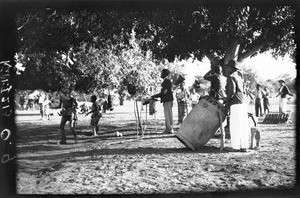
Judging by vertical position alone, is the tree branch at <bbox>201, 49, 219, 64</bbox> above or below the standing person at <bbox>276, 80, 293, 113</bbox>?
above

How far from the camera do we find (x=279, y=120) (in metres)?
13.0

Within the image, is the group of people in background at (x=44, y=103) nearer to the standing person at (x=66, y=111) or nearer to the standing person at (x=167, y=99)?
the standing person at (x=66, y=111)

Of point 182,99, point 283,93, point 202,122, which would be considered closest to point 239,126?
point 202,122

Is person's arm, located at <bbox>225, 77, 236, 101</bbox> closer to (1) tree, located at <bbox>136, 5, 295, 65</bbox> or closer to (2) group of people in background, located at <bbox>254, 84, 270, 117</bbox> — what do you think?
(1) tree, located at <bbox>136, 5, 295, 65</bbox>

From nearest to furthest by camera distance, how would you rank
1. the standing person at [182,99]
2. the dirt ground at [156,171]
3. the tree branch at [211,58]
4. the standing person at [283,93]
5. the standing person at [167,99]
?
the dirt ground at [156,171] < the standing person at [167,99] < the tree branch at [211,58] < the standing person at [182,99] < the standing person at [283,93]

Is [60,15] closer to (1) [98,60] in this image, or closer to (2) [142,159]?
(2) [142,159]

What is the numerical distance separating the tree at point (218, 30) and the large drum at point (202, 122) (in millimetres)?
1829

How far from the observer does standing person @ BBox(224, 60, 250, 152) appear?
287 inches

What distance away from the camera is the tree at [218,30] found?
7.19 metres

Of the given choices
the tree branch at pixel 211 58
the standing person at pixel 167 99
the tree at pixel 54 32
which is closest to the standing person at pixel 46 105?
the tree at pixel 54 32

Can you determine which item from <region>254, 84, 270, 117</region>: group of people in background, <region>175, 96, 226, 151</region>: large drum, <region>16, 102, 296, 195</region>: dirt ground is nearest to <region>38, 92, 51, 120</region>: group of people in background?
<region>16, 102, 296, 195</region>: dirt ground

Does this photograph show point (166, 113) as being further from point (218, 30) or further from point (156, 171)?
point (156, 171)

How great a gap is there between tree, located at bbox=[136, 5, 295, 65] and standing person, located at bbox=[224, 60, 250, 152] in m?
1.14

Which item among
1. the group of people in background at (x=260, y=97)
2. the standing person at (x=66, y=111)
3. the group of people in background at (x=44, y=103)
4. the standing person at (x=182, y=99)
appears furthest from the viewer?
the group of people in background at (x=44, y=103)
